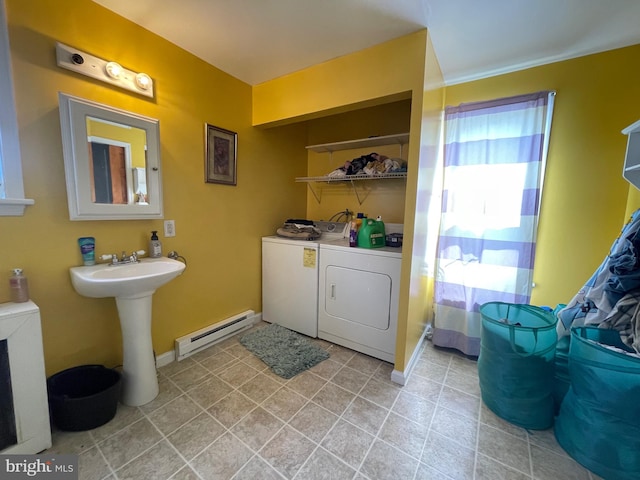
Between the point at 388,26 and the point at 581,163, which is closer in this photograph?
the point at 388,26

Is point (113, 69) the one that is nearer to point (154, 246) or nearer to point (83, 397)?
point (154, 246)

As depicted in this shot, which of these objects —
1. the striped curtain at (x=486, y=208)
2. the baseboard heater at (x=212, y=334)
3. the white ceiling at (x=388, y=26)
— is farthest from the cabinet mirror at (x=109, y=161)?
the striped curtain at (x=486, y=208)

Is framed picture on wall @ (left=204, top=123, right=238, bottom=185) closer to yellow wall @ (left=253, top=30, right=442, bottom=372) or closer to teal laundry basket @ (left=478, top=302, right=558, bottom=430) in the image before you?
yellow wall @ (left=253, top=30, right=442, bottom=372)

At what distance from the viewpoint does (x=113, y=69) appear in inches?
59.5

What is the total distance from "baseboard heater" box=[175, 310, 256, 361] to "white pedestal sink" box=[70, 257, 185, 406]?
0.39 m

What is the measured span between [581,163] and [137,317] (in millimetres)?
3176

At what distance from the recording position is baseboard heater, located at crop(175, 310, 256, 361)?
2.01m

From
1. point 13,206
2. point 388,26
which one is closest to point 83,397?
point 13,206

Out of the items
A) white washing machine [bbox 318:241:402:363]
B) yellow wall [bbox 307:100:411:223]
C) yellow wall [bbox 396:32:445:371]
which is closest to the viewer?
yellow wall [bbox 396:32:445:371]

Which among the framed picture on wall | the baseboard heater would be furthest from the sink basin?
the framed picture on wall

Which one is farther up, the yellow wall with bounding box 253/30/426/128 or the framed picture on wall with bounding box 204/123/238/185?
the yellow wall with bounding box 253/30/426/128

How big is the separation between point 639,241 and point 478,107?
139 centimetres

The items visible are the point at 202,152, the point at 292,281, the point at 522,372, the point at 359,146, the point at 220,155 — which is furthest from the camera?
the point at 359,146

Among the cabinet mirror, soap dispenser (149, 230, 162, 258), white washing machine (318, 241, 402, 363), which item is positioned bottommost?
white washing machine (318, 241, 402, 363)
